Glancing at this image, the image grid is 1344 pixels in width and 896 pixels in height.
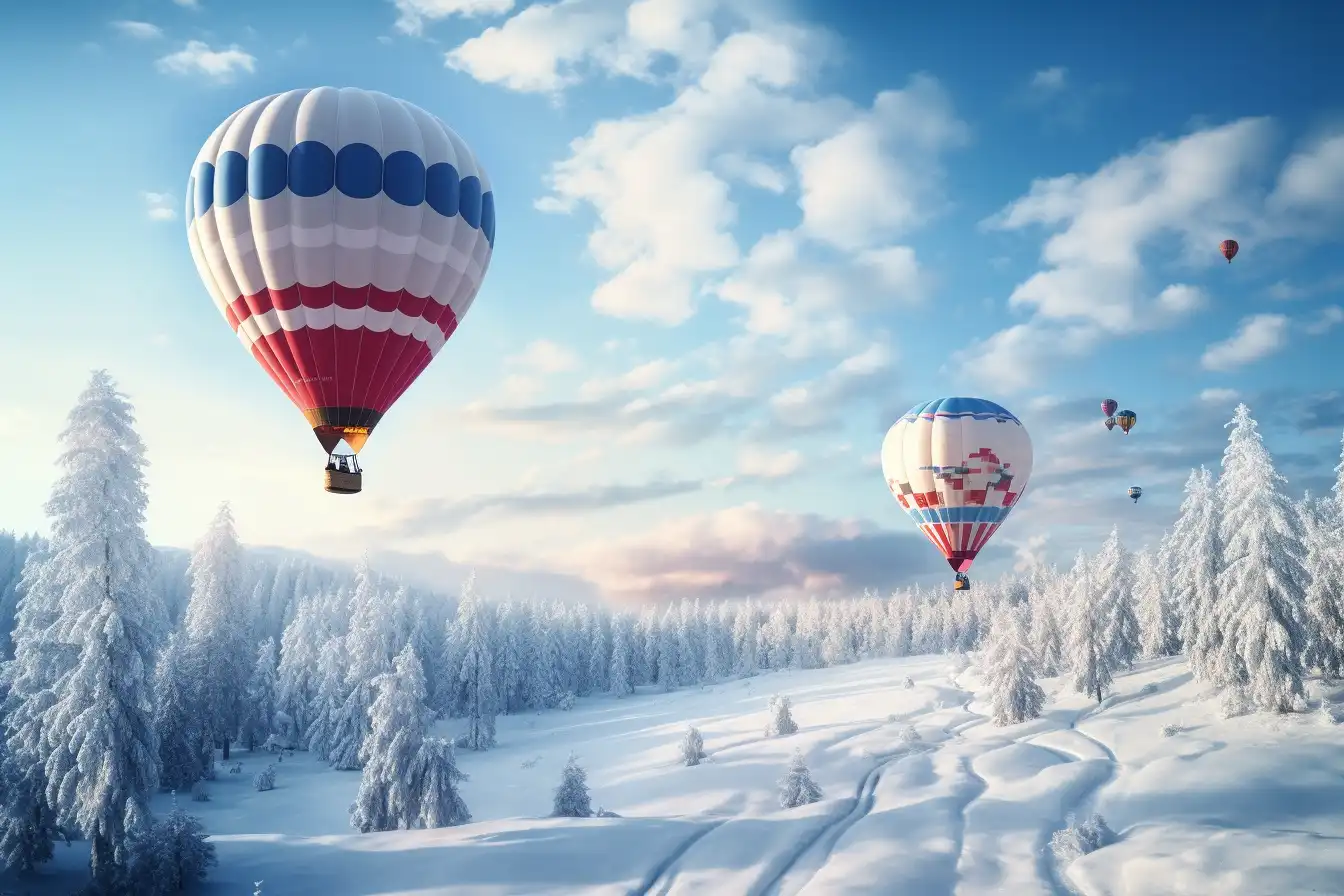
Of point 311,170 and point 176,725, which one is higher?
point 311,170

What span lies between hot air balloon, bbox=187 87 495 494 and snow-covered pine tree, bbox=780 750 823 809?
22979mm

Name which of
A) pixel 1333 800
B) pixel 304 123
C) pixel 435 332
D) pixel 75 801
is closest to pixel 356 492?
pixel 435 332

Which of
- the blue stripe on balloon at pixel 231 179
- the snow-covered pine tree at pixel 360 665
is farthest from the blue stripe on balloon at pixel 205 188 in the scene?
the snow-covered pine tree at pixel 360 665

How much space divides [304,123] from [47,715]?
1886 centimetres

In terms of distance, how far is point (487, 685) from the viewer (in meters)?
57.4

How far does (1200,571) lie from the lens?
123 ft

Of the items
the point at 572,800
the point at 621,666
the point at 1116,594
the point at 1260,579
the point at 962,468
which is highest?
the point at 962,468

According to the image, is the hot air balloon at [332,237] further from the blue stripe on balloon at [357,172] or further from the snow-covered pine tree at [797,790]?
the snow-covered pine tree at [797,790]

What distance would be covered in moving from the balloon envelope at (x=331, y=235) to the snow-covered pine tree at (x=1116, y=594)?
45127 mm

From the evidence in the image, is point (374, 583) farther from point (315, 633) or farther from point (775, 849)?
point (775, 849)

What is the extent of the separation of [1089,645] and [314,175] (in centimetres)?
4822

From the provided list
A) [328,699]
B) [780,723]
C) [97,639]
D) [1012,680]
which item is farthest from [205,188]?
[1012,680]

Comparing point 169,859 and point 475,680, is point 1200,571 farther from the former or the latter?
point 475,680

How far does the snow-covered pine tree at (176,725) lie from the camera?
3575 cm
